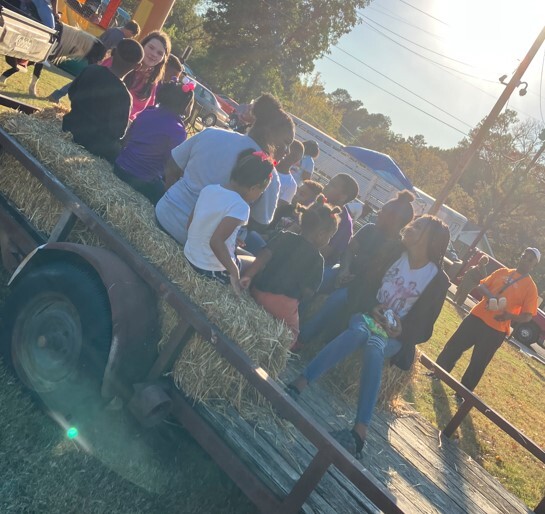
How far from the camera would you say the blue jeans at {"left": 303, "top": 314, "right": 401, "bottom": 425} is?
12.9ft

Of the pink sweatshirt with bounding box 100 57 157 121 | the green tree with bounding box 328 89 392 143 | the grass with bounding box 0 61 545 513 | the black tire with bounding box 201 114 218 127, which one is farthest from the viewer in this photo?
the green tree with bounding box 328 89 392 143

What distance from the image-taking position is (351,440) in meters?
3.78

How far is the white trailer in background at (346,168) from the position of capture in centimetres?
3083

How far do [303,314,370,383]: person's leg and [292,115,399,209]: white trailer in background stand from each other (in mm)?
26854

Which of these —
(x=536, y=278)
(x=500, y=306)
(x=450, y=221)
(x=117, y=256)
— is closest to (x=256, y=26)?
(x=450, y=221)

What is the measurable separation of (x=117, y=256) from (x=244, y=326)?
91 centimetres

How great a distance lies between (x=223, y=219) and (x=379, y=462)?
7.04 ft

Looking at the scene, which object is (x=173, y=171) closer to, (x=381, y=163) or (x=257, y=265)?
(x=257, y=265)

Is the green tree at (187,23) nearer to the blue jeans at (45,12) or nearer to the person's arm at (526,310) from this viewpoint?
the blue jeans at (45,12)

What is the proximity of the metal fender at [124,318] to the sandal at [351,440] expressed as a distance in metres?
1.42

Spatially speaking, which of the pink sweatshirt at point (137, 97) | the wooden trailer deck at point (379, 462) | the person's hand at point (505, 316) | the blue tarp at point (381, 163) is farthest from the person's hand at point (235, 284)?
the blue tarp at point (381, 163)

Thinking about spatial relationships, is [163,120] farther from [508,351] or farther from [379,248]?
[508,351]

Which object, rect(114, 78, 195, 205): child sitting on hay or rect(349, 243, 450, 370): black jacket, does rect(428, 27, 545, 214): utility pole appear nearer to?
rect(349, 243, 450, 370): black jacket

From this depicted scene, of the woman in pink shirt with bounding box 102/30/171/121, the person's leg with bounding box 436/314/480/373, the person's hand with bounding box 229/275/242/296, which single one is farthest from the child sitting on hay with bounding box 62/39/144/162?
the person's leg with bounding box 436/314/480/373
